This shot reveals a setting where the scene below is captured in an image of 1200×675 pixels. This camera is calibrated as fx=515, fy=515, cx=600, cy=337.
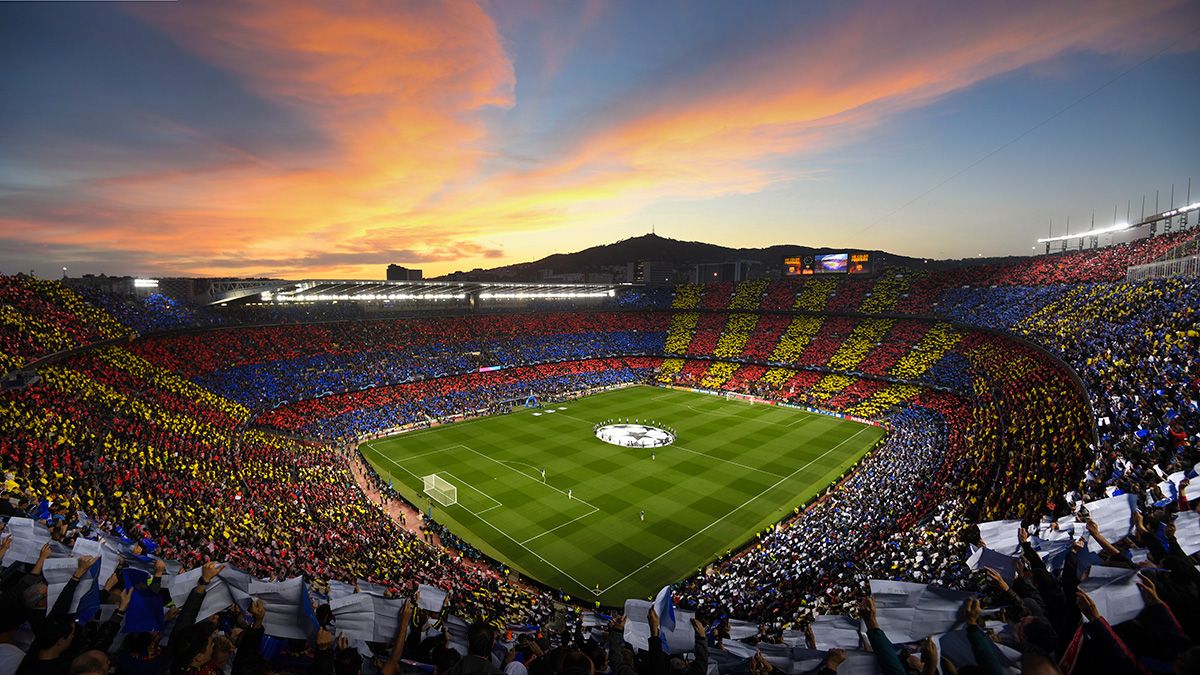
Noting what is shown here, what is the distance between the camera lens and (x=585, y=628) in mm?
11523

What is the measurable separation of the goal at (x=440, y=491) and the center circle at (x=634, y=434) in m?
13.3

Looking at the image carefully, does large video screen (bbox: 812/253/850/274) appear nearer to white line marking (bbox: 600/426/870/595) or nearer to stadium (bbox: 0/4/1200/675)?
stadium (bbox: 0/4/1200/675)

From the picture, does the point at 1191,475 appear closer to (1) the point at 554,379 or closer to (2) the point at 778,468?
(2) the point at 778,468

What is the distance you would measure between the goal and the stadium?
26cm

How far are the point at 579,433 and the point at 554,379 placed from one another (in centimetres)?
1605

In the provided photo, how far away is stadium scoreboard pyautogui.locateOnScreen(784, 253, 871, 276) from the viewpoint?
70062mm

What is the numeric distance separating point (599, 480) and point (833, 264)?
54116 millimetres

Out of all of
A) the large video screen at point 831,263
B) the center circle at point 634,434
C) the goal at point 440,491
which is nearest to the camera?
the goal at point 440,491

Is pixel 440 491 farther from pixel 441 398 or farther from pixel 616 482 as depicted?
pixel 441 398

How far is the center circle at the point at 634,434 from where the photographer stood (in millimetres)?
38844

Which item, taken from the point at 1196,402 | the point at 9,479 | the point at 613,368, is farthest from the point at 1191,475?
the point at 613,368

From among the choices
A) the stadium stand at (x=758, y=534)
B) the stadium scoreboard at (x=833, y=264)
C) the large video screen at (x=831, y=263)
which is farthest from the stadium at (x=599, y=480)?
the large video screen at (x=831, y=263)

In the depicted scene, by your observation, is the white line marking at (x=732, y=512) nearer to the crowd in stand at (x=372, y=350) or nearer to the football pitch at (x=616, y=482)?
the football pitch at (x=616, y=482)

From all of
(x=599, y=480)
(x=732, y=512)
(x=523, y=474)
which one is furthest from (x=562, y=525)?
(x=732, y=512)
